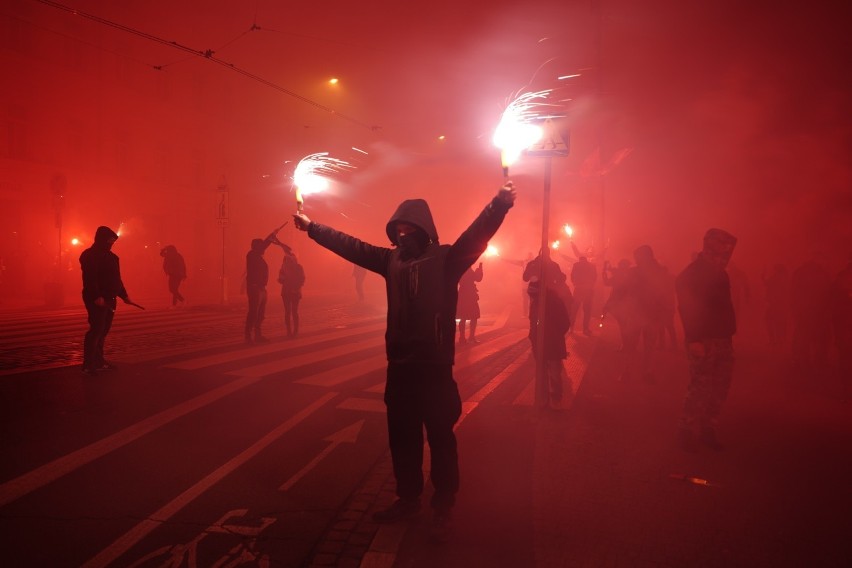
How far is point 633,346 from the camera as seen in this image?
920cm

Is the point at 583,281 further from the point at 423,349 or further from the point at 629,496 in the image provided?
the point at 423,349

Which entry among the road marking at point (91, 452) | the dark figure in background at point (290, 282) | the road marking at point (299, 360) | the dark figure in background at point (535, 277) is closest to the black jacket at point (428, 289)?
the road marking at point (91, 452)

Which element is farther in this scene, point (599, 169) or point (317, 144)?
point (317, 144)

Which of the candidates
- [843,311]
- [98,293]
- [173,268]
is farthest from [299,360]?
[173,268]

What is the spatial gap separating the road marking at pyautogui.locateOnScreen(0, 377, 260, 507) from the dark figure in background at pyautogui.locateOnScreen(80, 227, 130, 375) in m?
2.09

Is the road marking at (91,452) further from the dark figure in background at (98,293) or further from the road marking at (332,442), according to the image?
the dark figure in background at (98,293)

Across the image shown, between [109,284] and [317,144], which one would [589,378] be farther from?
[317,144]

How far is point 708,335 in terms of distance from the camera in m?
5.50

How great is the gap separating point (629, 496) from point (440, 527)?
1.62 m

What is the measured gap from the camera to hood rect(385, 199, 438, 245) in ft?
12.3

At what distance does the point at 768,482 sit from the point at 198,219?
34.9 m

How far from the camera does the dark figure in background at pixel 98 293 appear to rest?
7.79 m

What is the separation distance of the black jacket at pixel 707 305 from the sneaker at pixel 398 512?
3.14m

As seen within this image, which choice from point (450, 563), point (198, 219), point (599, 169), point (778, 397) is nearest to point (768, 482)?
point (450, 563)
